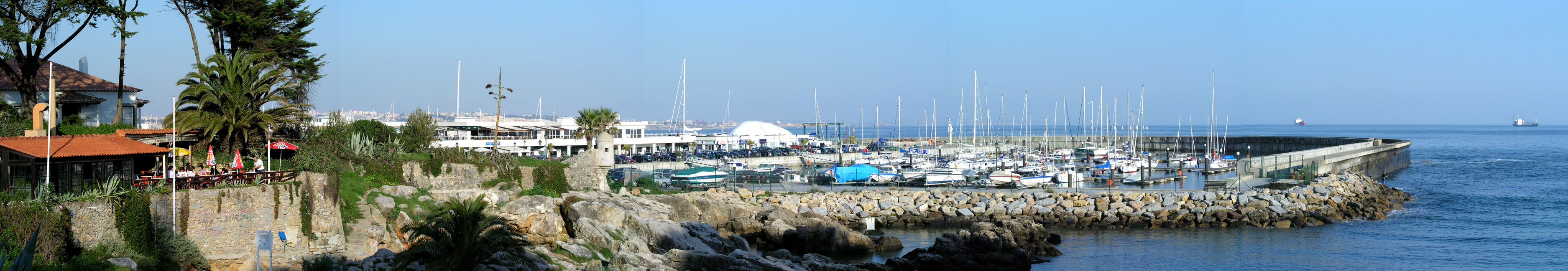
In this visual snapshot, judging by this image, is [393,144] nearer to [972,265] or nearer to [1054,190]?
[972,265]

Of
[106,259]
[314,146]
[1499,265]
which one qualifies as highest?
[314,146]

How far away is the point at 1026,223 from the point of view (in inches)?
1042

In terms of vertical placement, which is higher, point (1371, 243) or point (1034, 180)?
point (1034, 180)

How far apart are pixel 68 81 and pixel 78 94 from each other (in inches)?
91.3

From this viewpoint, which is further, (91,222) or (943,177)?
(943,177)

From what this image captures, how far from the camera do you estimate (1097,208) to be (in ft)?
107

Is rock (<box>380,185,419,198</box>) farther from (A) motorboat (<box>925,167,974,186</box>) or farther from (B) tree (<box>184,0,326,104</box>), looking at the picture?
(A) motorboat (<box>925,167,974,186</box>)

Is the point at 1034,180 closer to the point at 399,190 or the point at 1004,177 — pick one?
the point at 1004,177

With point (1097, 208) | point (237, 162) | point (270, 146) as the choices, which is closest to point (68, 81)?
point (270, 146)

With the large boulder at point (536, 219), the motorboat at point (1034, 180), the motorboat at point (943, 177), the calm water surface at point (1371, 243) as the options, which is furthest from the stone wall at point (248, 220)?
the motorboat at point (1034, 180)

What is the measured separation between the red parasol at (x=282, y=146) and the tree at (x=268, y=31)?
168 inches

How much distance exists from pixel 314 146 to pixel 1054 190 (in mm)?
25636

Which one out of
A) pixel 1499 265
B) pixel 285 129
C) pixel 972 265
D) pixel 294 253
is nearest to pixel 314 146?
pixel 285 129

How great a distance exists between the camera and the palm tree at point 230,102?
21.8m
